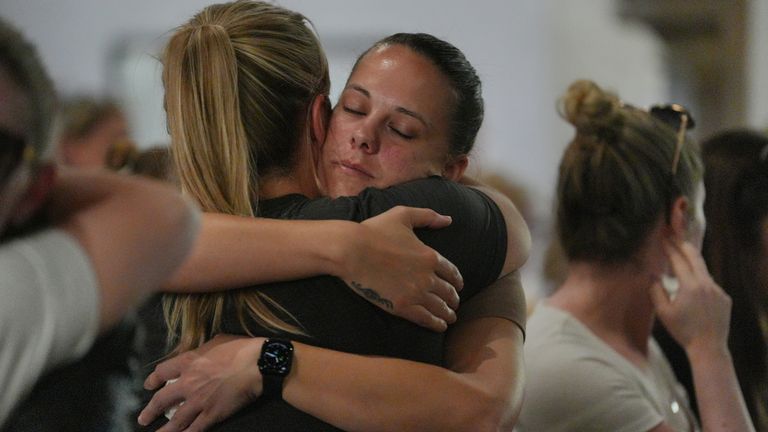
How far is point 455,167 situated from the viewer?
1.71m

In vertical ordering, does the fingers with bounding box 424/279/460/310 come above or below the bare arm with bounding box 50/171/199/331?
below

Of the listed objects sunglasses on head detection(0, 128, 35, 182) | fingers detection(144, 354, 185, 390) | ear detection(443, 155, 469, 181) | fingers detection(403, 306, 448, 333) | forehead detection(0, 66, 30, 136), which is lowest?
fingers detection(144, 354, 185, 390)

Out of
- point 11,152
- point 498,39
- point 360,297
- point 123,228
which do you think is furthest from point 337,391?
point 498,39

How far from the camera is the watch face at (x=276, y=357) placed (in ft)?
4.50

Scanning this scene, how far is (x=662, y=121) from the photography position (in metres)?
2.16

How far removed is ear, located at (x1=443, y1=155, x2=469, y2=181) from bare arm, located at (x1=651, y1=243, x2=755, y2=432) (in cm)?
57

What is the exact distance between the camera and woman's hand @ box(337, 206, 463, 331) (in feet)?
4.51

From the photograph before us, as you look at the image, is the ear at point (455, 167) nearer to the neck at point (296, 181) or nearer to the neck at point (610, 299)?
the neck at point (296, 181)

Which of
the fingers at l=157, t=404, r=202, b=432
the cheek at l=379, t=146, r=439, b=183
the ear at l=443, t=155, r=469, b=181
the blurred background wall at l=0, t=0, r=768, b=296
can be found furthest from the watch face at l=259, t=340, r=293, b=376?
the blurred background wall at l=0, t=0, r=768, b=296

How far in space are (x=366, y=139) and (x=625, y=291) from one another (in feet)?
2.56

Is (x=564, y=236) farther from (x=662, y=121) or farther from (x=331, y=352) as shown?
(x=331, y=352)

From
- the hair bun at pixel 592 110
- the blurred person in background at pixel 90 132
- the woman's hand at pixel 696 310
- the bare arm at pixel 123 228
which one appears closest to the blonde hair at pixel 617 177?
the hair bun at pixel 592 110

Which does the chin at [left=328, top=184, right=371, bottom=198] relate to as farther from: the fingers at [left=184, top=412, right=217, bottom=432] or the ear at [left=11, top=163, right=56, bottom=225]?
the ear at [left=11, top=163, right=56, bottom=225]

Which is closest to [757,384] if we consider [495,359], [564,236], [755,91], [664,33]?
[564,236]
